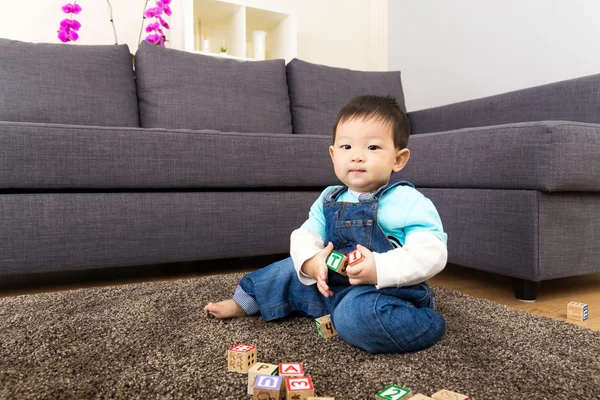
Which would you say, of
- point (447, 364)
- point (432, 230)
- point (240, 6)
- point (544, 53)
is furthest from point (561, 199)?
point (240, 6)

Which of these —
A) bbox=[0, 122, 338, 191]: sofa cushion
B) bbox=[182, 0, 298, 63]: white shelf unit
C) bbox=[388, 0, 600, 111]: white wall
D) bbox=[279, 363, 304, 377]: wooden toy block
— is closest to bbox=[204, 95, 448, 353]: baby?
bbox=[279, 363, 304, 377]: wooden toy block

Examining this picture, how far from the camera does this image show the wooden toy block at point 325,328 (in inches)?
33.5

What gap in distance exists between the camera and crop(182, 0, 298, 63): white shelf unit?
9.18ft

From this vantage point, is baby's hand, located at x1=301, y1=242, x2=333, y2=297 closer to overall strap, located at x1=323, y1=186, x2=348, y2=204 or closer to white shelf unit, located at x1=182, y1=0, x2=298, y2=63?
overall strap, located at x1=323, y1=186, x2=348, y2=204

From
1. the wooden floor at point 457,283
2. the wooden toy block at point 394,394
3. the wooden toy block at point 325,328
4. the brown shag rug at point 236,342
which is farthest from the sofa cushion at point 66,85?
the wooden toy block at point 394,394

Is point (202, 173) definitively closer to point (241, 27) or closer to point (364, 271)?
point (364, 271)

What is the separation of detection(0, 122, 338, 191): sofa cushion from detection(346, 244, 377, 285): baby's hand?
0.88 m

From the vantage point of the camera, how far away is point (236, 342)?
2.74ft

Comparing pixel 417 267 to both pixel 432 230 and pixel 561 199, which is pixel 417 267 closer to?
pixel 432 230

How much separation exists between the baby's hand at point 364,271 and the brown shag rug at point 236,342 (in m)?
0.13

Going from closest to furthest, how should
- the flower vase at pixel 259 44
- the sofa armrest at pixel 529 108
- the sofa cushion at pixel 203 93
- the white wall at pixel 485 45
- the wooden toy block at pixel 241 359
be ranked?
the wooden toy block at pixel 241 359, the sofa armrest at pixel 529 108, the sofa cushion at pixel 203 93, the white wall at pixel 485 45, the flower vase at pixel 259 44

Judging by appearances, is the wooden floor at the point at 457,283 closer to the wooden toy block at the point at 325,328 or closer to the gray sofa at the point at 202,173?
the gray sofa at the point at 202,173

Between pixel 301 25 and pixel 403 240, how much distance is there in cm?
277

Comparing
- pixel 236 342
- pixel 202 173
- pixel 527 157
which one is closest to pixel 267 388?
pixel 236 342
